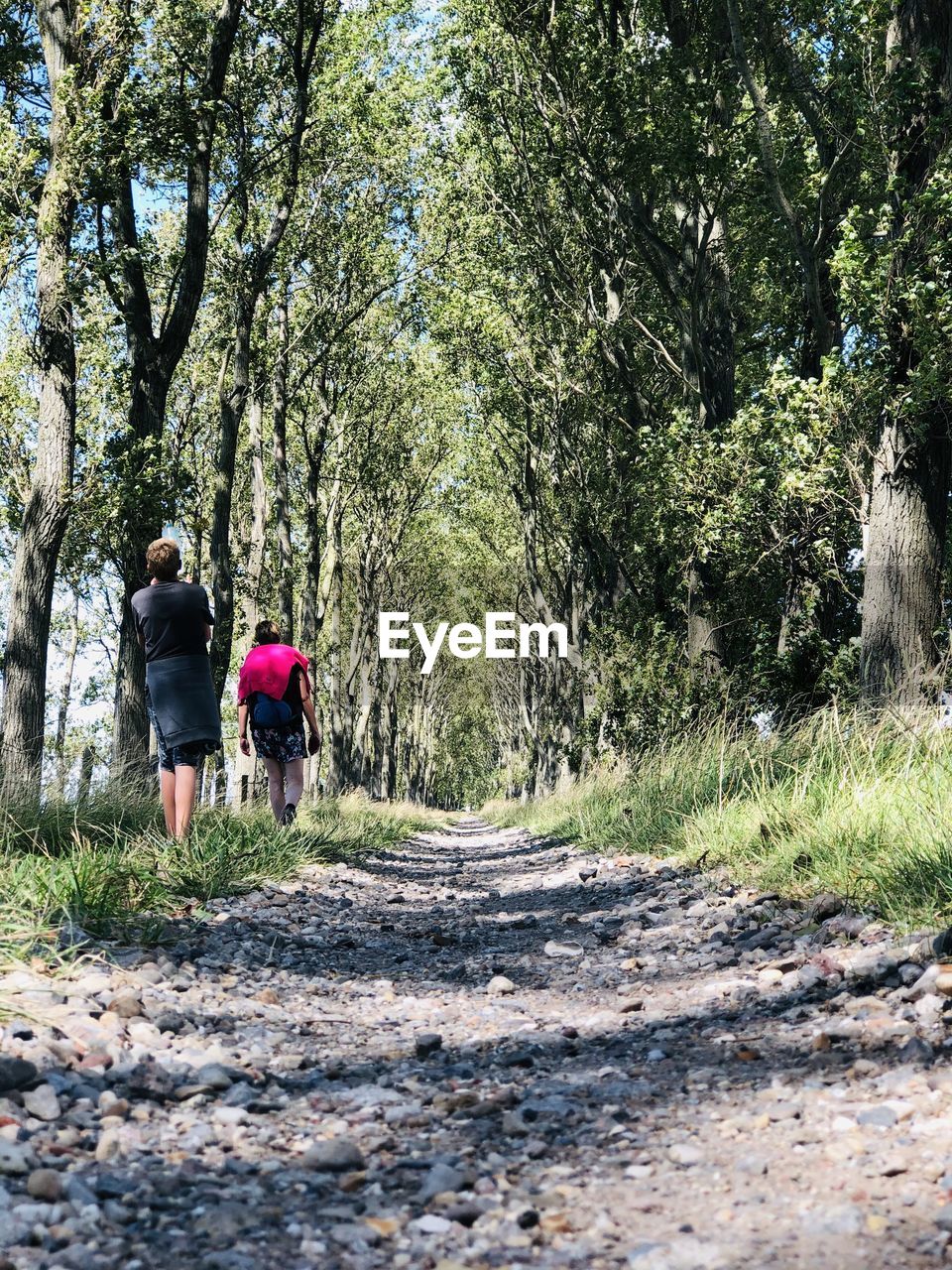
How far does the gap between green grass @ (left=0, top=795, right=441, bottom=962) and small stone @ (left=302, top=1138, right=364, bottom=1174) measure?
1.79 m

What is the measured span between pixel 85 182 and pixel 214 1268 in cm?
1150

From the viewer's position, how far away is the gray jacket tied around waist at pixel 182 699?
7355 mm

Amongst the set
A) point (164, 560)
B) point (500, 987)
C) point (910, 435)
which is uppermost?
point (910, 435)

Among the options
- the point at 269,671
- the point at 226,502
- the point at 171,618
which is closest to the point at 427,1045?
the point at 171,618

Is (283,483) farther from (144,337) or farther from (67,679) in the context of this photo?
(67,679)

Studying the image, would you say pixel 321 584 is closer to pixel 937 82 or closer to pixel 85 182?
pixel 85 182

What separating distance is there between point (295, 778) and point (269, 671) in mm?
1216

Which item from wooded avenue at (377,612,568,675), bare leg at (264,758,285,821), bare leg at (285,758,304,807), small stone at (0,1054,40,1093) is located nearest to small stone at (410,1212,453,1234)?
small stone at (0,1054,40,1093)

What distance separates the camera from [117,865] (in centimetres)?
573

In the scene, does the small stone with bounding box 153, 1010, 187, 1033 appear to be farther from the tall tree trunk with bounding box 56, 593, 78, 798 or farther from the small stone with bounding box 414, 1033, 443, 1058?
the tall tree trunk with bounding box 56, 593, 78, 798

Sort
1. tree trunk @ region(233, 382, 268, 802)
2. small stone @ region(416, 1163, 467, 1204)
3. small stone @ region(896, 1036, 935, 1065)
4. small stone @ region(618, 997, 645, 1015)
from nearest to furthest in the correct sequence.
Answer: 1. small stone @ region(416, 1163, 467, 1204)
2. small stone @ region(896, 1036, 935, 1065)
3. small stone @ region(618, 997, 645, 1015)
4. tree trunk @ region(233, 382, 268, 802)

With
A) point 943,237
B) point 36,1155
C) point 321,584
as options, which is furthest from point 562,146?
point 321,584

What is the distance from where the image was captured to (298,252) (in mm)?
20172

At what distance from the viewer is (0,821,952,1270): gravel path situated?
228 centimetres
